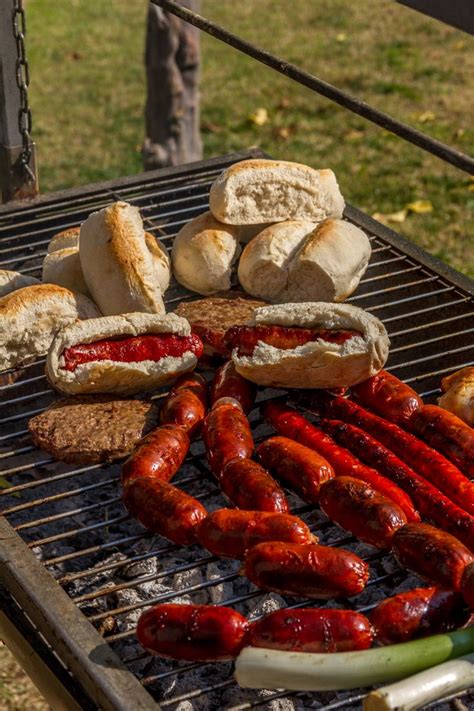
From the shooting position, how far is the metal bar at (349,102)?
351 cm

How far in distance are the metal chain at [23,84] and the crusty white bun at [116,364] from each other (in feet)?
5.59

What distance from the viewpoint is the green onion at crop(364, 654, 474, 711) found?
2836 millimetres

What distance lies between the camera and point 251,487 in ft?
12.0

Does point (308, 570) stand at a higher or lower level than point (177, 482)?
higher

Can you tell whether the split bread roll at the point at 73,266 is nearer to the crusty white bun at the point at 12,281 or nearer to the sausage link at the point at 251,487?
the crusty white bun at the point at 12,281

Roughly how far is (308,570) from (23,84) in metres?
3.31

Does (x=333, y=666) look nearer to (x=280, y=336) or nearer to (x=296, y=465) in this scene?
(x=296, y=465)

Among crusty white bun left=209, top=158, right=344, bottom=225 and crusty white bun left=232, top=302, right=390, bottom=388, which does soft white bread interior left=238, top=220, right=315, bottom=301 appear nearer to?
crusty white bun left=209, top=158, right=344, bottom=225

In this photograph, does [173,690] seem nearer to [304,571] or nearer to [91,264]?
[304,571]

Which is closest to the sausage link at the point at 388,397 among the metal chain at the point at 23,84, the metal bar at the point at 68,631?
the metal bar at the point at 68,631

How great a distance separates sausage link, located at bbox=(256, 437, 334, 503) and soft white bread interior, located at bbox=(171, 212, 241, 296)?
1.22 m

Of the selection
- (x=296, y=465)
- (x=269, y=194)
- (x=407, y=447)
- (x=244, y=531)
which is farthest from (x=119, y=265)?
(x=244, y=531)

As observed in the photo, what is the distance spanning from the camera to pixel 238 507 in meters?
3.71

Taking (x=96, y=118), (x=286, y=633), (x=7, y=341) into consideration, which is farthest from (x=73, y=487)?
(x=96, y=118)
